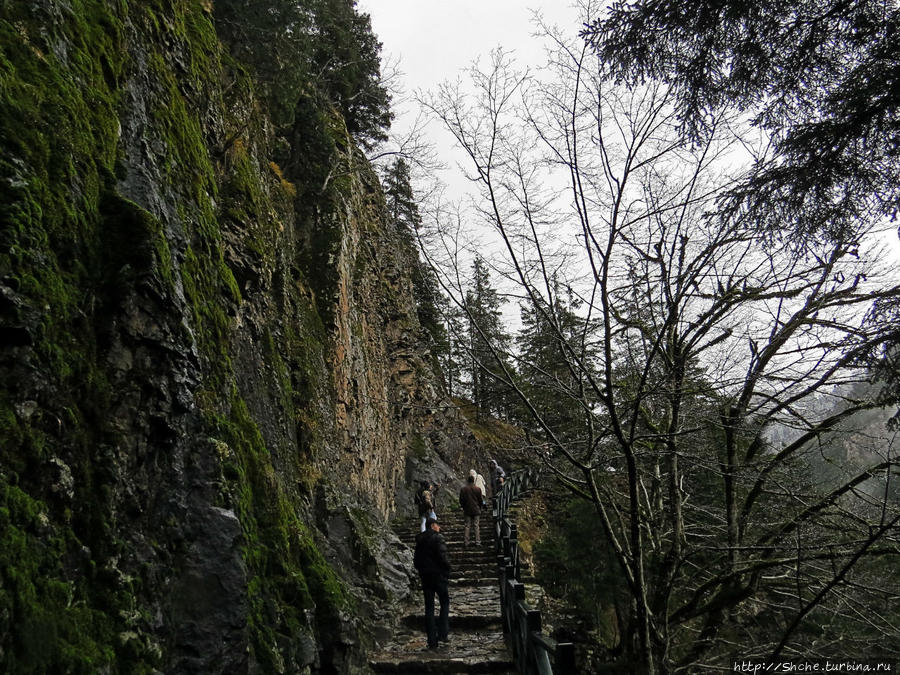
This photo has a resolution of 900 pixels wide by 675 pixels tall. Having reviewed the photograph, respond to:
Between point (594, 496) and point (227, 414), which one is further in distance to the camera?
point (227, 414)

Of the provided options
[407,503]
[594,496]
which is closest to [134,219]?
[594,496]

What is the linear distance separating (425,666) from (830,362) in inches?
234

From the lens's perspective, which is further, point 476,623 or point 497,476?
point 497,476

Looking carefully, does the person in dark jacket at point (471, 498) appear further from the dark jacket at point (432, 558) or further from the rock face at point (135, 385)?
the dark jacket at point (432, 558)

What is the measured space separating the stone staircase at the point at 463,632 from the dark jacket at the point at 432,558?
109cm

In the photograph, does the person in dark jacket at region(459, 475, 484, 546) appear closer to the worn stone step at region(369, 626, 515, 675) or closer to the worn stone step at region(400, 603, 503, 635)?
the worn stone step at region(400, 603, 503, 635)

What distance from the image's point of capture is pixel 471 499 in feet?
40.2

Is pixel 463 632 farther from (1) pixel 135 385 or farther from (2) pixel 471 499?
(1) pixel 135 385

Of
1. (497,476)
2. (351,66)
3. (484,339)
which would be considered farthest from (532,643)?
(351,66)

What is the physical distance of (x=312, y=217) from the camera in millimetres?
14875

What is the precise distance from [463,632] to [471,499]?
11.9 ft

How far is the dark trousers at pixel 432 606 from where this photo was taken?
23.9 feet

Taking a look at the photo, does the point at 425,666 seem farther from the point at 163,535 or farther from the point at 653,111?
the point at 653,111

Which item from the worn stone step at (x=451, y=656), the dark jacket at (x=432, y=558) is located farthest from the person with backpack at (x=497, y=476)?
the dark jacket at (x=432, y=558)
